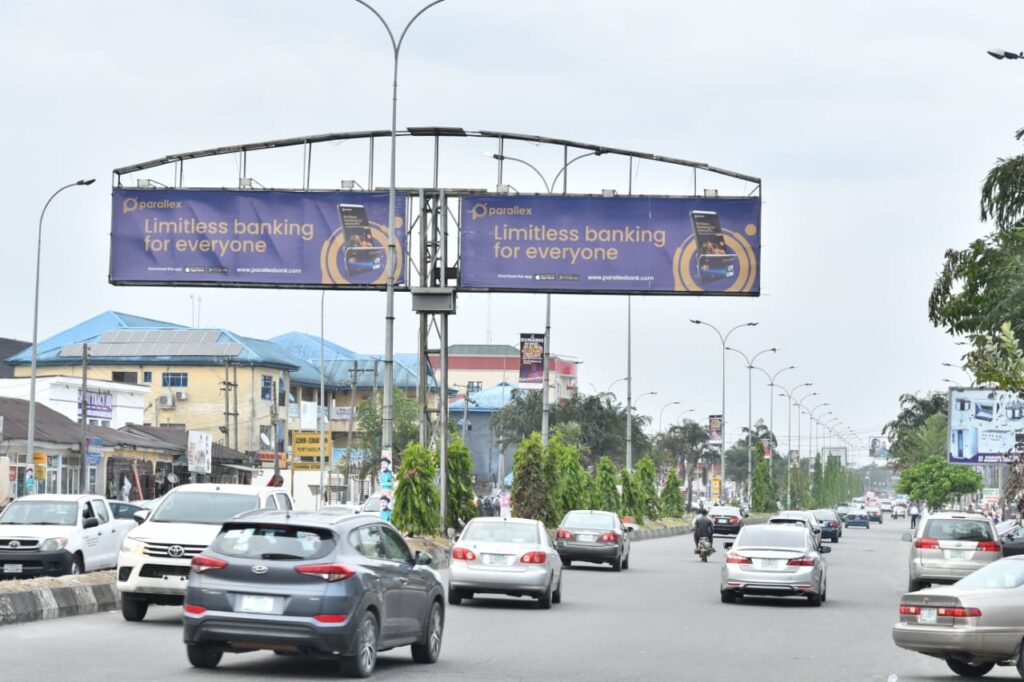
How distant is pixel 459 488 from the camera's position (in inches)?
1753

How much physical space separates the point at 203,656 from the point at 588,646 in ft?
19.1

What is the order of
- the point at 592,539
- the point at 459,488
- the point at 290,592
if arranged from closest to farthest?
the point at 290,592
the point at 592,539
the point at 459,488

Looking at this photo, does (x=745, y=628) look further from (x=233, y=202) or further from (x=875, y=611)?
(x=233, y=202)

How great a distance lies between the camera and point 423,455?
41781 millimetres

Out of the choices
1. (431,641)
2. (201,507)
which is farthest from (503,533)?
(431,641)

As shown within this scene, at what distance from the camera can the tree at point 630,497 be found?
75.1 metres

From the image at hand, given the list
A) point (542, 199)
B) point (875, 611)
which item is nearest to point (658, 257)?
point (542, 199)

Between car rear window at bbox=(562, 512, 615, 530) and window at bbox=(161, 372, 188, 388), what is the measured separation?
74.4m

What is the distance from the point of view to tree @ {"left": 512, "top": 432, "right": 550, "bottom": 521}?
5366cm

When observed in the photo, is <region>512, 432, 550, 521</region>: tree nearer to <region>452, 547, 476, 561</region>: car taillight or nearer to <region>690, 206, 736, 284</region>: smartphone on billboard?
<region>690, 206, 736, 284</region>: smartphone on billboard

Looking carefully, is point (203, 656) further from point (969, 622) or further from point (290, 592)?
point (969, 622)

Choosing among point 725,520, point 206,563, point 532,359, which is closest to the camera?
point 206,563

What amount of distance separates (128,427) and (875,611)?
59.9 m

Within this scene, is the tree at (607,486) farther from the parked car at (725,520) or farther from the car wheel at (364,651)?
the car wheel at (364,651)
